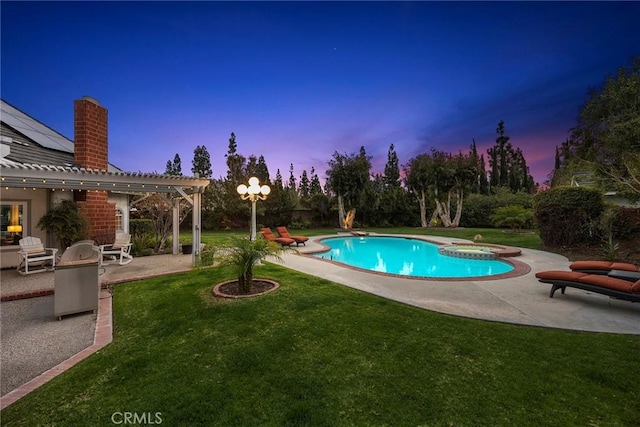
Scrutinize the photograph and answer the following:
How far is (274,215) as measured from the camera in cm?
2616

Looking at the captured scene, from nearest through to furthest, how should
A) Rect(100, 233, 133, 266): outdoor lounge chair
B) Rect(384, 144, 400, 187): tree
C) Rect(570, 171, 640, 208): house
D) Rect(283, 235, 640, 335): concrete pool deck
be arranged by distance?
1. Rect(283, 235, 640, 335): concrete pool deck
2. Rect(100, 233, 133, 266): outdoor lounge chair
3. Rect(570, 171, 640, 208): house
4. Rect(384, 144, 400, 187): tree

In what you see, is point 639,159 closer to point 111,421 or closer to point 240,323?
point 240,323

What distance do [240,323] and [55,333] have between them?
292cm

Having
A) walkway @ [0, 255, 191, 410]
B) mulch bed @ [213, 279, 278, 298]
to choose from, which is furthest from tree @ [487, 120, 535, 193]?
walkway @ [0, 255, 191, 410]

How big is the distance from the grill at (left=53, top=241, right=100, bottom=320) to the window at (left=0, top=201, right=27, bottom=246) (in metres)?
5.72

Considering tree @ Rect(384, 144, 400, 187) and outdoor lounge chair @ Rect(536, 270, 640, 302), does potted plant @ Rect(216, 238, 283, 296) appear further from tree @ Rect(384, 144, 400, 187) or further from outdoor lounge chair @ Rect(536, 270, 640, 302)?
tree @ Rect(384, 144, 400, 187)

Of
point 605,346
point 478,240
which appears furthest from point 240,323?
point 478,240

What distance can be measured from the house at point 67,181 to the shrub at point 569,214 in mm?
14996

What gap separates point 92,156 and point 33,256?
3686mm

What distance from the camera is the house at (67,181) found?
23.9ft

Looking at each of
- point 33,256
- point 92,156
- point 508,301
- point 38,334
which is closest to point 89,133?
point 92,156

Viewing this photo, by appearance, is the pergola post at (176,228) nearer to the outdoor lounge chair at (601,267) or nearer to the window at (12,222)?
the window at (12,222)

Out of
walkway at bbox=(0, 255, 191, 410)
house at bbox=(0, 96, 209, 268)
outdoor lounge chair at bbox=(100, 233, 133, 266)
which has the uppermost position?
house at bbox=(0, 96, 209, 268)

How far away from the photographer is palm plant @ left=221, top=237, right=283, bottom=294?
5.75 m
